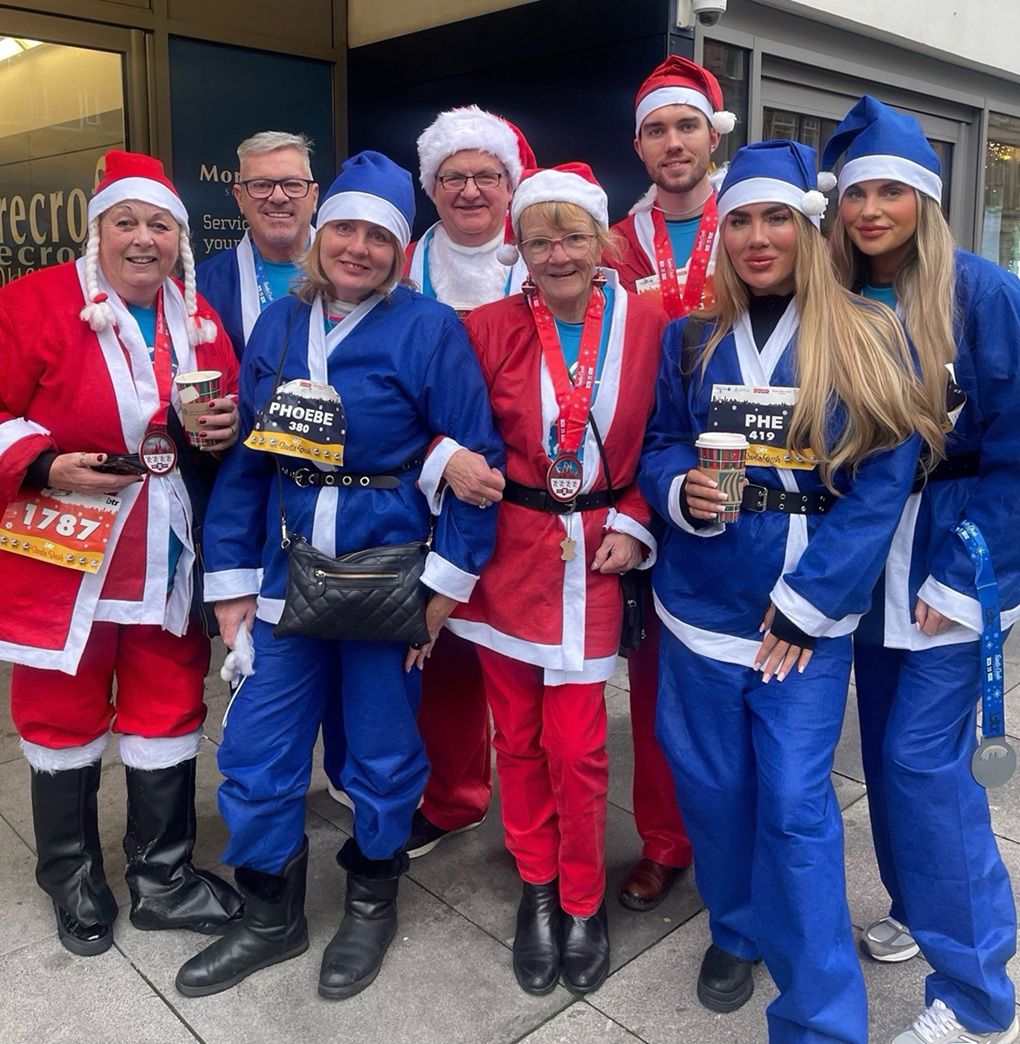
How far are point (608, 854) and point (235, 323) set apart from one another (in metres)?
1.98

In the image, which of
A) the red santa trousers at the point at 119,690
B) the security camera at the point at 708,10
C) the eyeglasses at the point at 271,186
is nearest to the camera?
the red santa trousers at the point at 119,690

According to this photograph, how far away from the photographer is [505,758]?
2.85 metres

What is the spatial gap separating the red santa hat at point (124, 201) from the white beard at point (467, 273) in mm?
757

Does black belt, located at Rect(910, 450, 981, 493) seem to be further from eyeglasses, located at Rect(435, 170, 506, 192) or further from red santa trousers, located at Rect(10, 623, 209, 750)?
red santa trousers, located at Rect(10, 623, 209, 750)

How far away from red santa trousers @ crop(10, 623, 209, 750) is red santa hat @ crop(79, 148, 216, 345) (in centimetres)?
78

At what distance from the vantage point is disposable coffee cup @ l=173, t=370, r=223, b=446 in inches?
99.2

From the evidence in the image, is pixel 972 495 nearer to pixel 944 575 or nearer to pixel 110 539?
pixel 944 575

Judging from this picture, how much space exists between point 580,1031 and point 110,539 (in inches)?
64.9

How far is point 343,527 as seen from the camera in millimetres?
2613

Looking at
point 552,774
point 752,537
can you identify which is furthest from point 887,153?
point 552,774

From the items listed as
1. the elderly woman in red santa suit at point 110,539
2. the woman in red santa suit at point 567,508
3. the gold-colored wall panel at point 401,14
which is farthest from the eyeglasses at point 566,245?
the gold-colored wall panel at point 401,14

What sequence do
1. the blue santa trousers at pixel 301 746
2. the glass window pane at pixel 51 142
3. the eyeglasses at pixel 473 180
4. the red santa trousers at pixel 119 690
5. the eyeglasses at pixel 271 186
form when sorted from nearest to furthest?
the blue santa trousers at pixel 301 746 < the red santa trousers at pixel 119 690 < the eyeglasses at pixel 473 180 < the eyeglasses at pixel 271 186 < the glass window pane at pixel 51 142

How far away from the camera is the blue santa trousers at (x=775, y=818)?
2254 mm

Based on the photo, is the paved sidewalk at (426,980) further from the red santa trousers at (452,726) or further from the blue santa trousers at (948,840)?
the blue santa trousers at (948,840)
